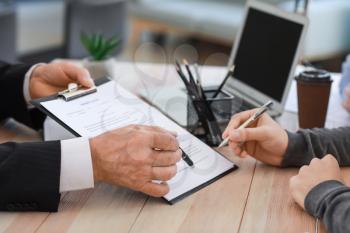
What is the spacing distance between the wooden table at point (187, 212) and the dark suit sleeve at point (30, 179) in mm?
18

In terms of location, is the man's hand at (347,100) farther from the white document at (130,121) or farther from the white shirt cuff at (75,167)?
the white shirt cuff at (75,167)

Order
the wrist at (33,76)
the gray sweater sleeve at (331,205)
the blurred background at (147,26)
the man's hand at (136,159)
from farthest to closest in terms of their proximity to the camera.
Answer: the blurred background at (147,26), the wrist at (33,76), the man's hand at (136,159), the gray sweater sleeve at (331,205)

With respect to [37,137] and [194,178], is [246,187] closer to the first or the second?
[194,178]

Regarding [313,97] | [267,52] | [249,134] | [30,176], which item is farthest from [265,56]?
[30,176]

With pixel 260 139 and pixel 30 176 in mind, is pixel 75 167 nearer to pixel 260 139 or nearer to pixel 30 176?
pixel 30 176

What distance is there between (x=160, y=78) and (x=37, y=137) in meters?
0.57

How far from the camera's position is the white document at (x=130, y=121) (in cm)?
102

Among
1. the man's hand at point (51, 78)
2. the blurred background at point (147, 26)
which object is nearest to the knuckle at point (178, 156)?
the man's hand at point (51, 78)

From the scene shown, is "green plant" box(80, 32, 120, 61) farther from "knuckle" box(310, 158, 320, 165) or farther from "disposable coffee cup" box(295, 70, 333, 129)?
"knuckle" box(310, 158, 320, 165)

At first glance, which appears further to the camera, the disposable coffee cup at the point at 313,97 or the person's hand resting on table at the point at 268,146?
the disposable coffee cup at the point at 313,97

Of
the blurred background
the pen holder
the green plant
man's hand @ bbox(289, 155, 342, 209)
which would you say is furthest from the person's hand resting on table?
the blurred background

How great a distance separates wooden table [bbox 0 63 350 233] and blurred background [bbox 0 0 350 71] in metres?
1.80

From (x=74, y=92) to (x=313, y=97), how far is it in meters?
0.55

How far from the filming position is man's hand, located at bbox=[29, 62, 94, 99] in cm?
127
